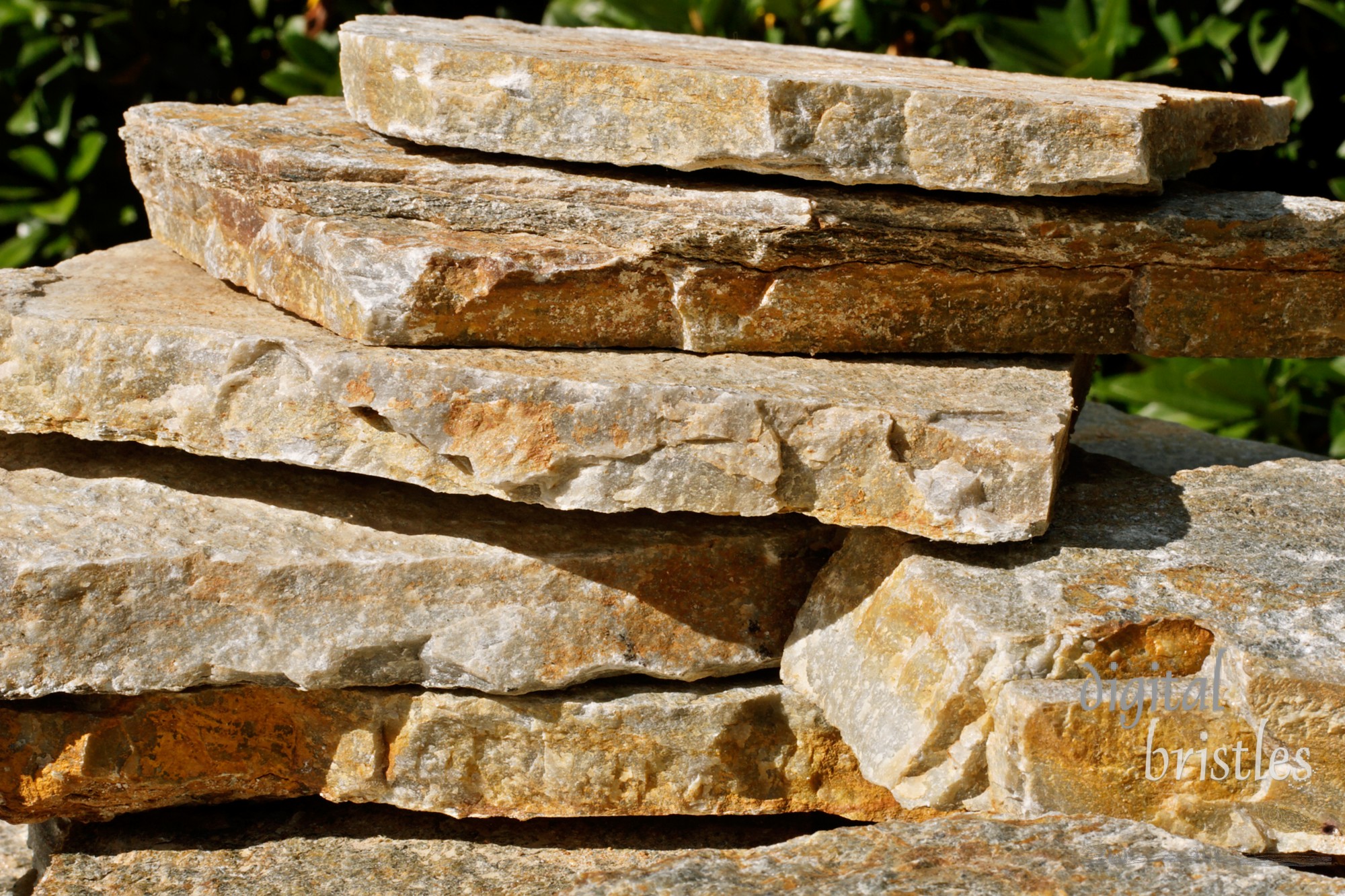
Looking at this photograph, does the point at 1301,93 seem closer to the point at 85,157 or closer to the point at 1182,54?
→ the point at 1182,54

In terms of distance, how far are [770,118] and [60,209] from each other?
10.1 ft

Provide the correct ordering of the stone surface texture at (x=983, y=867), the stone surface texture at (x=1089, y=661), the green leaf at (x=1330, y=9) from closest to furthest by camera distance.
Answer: the stone surface texture at (x=983, y=867) < the stone surface texture at (x=1089, y=661) < the green leaf at (x=1330, y=9)

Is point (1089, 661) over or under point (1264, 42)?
under

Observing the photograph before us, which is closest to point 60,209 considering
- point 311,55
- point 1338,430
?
point 311,55

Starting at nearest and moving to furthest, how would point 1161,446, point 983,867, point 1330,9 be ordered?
1. point 983,867
2. point 1161,446
3. point 1330,9

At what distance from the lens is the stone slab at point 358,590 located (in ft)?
6.44

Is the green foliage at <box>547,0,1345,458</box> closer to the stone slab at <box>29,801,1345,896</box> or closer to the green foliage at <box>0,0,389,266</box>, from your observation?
the green foliage at <box>0,0,389,266</box>

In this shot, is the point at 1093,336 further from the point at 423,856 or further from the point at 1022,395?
the point at 423,856

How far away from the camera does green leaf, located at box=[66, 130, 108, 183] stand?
4172 mm

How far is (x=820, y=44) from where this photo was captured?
12.6 ft

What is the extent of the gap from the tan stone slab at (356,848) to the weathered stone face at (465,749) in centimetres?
9

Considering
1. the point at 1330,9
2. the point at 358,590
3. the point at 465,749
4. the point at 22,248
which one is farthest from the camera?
the point at 22,248

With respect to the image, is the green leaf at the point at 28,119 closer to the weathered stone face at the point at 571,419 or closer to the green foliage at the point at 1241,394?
the weathered stone face at the point at 571,419

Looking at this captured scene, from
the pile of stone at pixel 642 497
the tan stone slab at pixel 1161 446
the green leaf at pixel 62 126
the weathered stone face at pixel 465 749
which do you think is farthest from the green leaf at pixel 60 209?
the tan stone slab at pixel 1161 446
